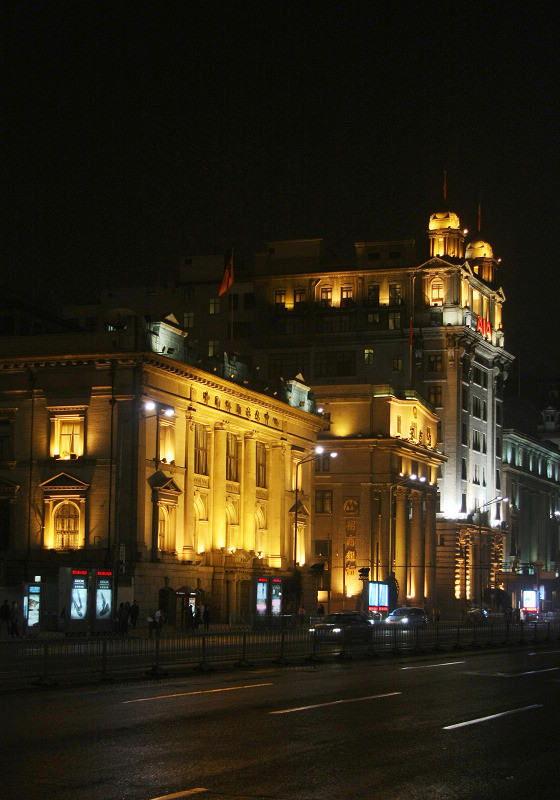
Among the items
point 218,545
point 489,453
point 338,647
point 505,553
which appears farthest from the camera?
point 505,553

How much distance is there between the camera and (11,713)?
910 inches

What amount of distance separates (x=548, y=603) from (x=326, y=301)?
167ft

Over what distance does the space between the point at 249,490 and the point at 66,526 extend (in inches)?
716

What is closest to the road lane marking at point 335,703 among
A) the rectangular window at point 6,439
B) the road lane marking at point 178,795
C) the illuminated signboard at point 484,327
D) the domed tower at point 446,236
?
the road lane marking at point 178,795

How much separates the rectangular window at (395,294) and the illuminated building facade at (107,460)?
49.7 meters

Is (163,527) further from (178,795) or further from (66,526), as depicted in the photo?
(178,795)

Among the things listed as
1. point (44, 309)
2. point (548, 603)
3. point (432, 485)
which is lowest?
point (548, 603)

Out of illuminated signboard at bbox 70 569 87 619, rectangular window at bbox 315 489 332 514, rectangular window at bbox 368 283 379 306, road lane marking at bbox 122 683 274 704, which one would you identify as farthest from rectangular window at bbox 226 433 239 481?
road lane marking at bbox 122 683 274 704

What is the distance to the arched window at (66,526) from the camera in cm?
6706

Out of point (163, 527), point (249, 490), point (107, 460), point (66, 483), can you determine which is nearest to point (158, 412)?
point (107, 460)

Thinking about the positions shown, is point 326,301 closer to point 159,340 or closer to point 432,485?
point 432,485

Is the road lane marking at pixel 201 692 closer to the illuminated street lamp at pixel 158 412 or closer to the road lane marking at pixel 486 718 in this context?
the road lane marking at pixel 486 718

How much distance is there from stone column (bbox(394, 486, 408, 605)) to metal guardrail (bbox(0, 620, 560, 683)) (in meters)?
53.6

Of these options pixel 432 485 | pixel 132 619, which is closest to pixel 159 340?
pixel 132 619
